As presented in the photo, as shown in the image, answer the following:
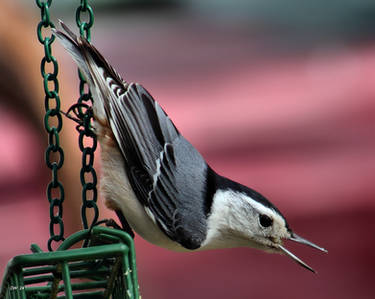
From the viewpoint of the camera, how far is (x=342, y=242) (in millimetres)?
4609

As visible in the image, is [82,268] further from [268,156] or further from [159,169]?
[268,156]

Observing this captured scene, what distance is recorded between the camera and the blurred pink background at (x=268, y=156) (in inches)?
179

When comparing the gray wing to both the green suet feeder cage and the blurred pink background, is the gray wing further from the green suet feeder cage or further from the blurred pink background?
the blurred pink background

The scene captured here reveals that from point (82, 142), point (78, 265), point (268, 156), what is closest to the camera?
point (78, 265)

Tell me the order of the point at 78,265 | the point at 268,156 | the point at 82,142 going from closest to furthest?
the point at 78,265 < the point at 82,142 < the point at 268,156

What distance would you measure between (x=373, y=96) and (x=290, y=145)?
621mm

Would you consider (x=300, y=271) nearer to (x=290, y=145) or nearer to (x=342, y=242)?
(x=342, y=242)

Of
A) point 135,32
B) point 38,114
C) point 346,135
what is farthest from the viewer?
point 135,32

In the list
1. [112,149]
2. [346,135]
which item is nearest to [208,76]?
[346,135]

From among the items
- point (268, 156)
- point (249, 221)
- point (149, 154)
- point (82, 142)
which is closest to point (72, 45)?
point (82, 142)

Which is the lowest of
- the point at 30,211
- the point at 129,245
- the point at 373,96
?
the point at 129,245

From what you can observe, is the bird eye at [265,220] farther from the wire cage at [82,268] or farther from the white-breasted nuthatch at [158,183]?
the wire cage at [82,268]

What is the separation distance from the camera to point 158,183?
2.38m

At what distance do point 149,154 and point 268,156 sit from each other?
7.57 ft
